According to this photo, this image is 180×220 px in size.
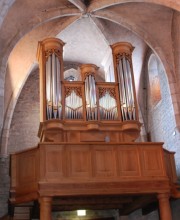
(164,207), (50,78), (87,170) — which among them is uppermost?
(50,78)

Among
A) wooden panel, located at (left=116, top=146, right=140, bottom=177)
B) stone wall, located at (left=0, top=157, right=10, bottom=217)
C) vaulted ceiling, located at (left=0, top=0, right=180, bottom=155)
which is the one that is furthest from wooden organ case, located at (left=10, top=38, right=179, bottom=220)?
stone wall, located at (left=0, top=157, right=10, bottom=217)

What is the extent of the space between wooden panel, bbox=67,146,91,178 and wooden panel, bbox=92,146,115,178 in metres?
0.19

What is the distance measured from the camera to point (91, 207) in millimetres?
13625

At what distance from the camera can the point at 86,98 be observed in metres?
13.3

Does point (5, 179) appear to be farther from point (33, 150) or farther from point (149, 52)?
point (149, 52)

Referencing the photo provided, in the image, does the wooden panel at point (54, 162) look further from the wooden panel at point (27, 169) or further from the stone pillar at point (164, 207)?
the stone pillar at point (164, 207)

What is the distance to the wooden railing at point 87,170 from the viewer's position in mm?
11250

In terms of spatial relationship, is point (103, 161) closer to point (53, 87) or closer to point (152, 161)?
point (152, 161)

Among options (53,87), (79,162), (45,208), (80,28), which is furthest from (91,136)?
(80,28)

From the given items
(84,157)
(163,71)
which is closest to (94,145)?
(84,157)

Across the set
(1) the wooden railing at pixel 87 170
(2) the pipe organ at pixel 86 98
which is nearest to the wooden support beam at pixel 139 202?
(1) the wooden railing at pixel 87 170

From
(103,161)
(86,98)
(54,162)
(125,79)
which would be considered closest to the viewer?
(54,162)

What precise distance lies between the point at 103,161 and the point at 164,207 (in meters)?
2.05

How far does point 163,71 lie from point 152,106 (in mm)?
1656
